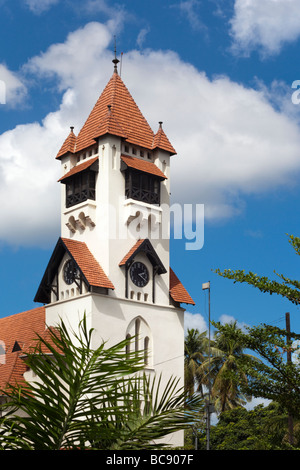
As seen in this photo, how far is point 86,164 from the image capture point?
135ft

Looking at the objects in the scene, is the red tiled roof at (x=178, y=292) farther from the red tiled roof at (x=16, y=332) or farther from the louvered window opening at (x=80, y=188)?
the red tiled roof at (x=16, y=332)

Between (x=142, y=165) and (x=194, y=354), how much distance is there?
82.0 ft

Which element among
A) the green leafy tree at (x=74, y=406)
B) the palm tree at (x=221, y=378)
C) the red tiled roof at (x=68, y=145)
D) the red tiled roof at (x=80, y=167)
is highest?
the red tiled roof at (x=68, y=145)

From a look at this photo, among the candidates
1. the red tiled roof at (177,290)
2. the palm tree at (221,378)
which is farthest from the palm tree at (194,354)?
the red tiled roof at (177,290)

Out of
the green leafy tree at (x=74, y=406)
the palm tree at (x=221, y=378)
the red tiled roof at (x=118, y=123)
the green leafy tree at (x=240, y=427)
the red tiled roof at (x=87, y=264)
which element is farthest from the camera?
the palm tree at (x=221, y=378)

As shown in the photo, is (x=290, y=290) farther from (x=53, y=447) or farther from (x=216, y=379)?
(x=216, y=379)

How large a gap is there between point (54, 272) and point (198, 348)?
24913mm

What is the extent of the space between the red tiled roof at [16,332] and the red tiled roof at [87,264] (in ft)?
16.4

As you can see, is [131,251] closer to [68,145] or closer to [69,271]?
[69,271]

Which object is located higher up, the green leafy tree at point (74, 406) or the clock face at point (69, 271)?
the clock face at point (69, 271)

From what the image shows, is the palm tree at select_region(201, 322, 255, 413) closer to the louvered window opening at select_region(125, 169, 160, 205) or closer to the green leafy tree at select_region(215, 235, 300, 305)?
the louvered window opening at select_region(125, 169, 160, 205)

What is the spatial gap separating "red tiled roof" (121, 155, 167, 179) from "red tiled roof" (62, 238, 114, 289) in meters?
5.27

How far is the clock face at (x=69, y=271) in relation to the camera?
3913 centimetres
